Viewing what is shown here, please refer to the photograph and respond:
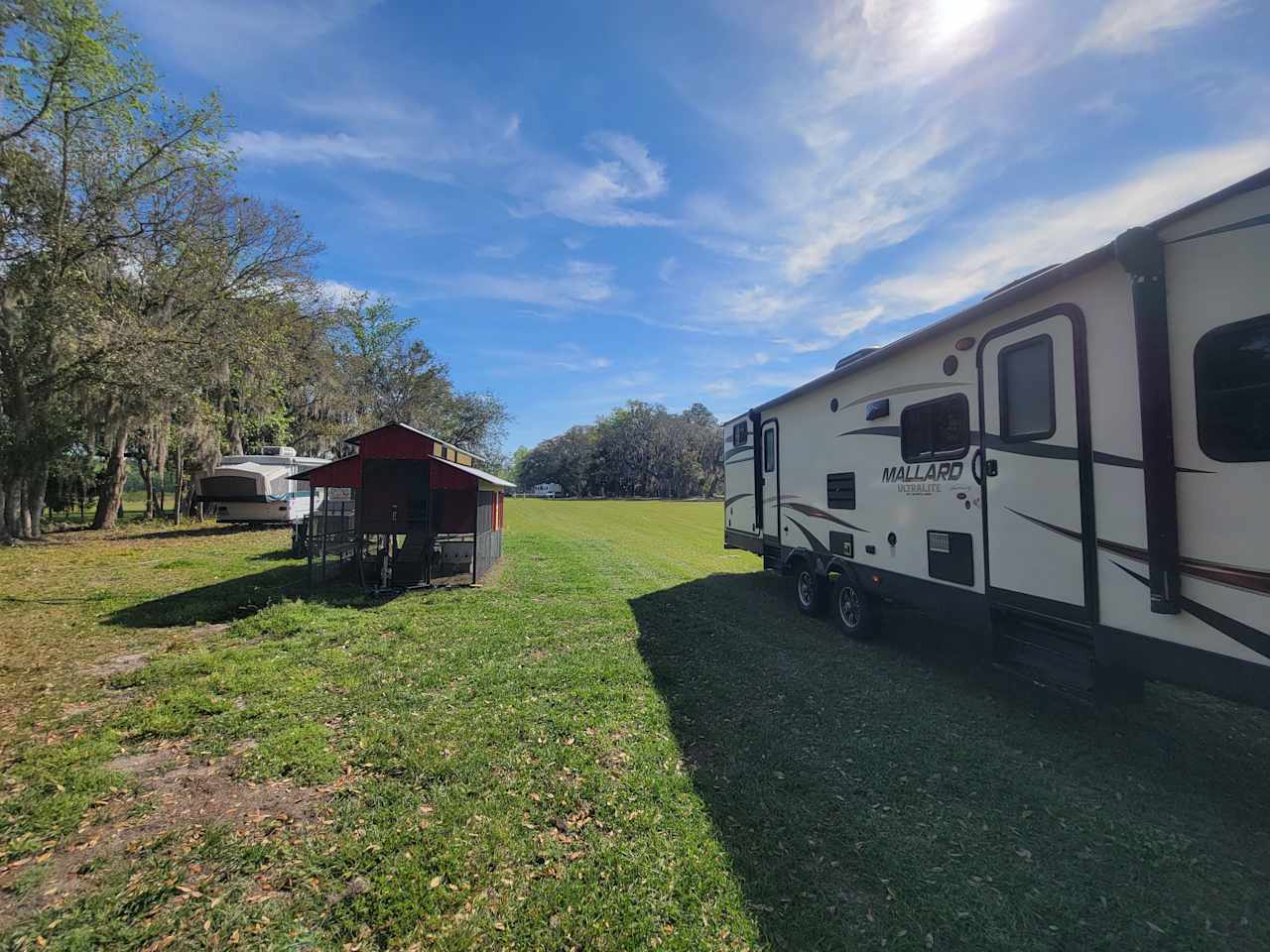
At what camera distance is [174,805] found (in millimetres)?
3455

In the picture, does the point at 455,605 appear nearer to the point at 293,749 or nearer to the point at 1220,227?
the point at 293,749

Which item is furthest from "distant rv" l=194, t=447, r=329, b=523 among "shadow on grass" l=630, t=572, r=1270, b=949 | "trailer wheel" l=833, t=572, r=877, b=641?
"shadow on grass" l=630, t=572, r=1270, b=949

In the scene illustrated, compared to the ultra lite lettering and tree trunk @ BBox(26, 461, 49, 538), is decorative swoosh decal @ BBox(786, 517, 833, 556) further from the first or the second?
tree trunk @ BBox(26, 461, 49, 538)

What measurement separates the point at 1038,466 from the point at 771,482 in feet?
16.2

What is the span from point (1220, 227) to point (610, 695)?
5.32 metres

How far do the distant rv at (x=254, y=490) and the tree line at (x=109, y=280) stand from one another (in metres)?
1.24

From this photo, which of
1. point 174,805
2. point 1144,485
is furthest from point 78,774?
point 1144,485

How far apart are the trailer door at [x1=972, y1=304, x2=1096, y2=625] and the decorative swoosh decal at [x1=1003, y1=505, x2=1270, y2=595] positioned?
8.2 inches

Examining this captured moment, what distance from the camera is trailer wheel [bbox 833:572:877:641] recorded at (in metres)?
6.66

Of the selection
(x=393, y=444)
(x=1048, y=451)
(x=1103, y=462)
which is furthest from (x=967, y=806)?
(x=393, y=444)

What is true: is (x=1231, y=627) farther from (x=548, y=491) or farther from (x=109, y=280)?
(x=548, y=491)

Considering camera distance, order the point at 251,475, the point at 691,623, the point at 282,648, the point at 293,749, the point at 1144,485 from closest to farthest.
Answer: the point at 1144,485 < the point at 293,749 < the point at 282,648 < the point at 691,623 < the point at 251,475

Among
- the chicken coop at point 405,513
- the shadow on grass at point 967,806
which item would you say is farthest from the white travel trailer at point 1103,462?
the chicken coop at point 405,513

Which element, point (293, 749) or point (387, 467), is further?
point (387, 467)
